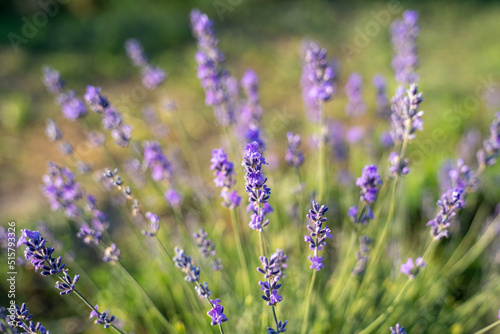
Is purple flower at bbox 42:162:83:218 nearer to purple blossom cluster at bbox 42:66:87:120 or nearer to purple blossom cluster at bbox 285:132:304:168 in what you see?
purple blossom cluster at bbox 42:66:87:120

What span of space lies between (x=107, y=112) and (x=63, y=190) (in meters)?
0.65

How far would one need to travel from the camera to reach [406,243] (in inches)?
155

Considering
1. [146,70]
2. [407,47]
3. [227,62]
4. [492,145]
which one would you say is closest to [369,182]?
[492,145]

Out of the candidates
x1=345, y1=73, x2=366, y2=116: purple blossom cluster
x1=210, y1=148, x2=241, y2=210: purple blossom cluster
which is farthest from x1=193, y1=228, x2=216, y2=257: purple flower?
x1=345, y1=73, x2=366, y2=116: purple blossom cluster

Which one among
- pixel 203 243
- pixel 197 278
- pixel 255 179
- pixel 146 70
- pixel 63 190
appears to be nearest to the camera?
pixel 255 179

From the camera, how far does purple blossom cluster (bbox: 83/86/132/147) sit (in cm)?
239

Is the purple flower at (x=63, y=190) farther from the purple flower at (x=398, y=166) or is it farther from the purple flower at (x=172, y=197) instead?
the purple flower at (x=398, y=166)

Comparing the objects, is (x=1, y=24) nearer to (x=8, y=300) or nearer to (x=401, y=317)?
(x=8, y=300)

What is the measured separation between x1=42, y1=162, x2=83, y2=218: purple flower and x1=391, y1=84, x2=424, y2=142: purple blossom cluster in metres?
2.03

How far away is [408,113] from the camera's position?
6.86ft

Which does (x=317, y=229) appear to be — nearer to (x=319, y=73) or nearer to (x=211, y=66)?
(x=319, y=73)

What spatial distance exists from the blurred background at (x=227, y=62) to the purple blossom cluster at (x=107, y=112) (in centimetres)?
192

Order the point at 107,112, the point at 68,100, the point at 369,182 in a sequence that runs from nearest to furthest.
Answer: the point at 369,182 → the point at 107,112 → the point at 68,100

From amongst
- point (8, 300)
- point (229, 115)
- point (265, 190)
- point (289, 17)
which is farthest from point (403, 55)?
point (289, 17)
